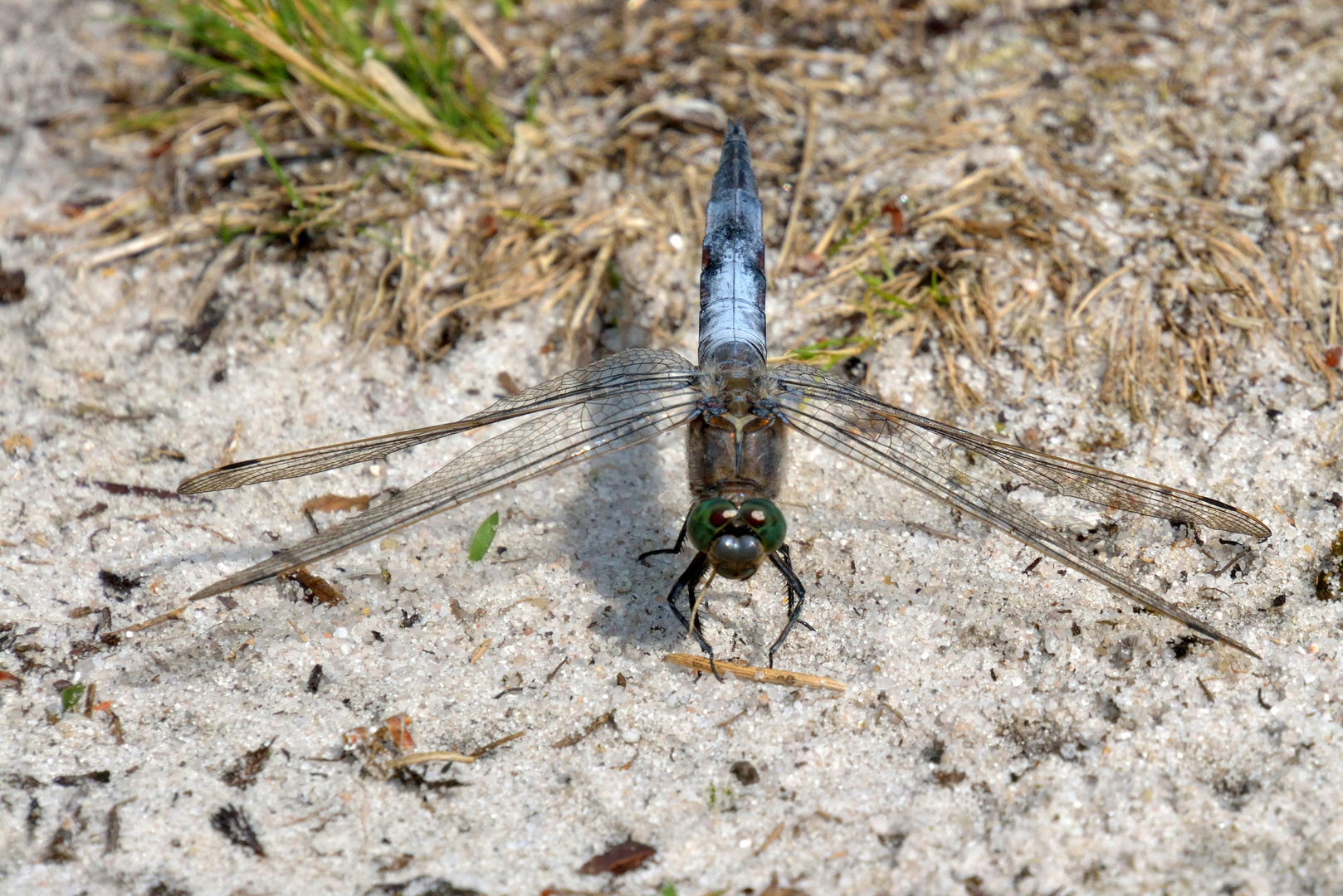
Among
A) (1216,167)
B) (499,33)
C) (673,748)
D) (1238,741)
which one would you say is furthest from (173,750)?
(1216,167)

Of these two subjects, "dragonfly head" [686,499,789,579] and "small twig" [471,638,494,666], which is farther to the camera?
"small twig" [471,638,494,666]

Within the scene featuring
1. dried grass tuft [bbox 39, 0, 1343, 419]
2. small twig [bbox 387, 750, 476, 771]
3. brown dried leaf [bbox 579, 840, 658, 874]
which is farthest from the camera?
dried grass tuft [bbox 39, 0, 1343, 419]

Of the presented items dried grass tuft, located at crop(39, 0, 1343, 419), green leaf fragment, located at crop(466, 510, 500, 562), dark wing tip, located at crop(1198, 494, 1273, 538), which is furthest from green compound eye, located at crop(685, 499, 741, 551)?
dark wing tip, located at crop(1198, 494, 1273, 538)

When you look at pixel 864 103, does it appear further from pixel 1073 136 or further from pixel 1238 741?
pixel 1238 741

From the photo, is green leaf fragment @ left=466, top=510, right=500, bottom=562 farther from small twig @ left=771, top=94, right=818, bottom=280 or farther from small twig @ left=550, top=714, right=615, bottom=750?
small twig @ left=771, top=94, right=818, bottom=280

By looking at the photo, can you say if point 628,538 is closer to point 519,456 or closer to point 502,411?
point 519,456

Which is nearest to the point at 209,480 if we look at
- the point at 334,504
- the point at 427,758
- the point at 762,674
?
the point at 334,504

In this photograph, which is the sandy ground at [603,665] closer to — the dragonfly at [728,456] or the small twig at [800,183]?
the dragonfly at [728,456]

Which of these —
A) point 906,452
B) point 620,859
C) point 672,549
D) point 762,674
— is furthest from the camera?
point 672,549
